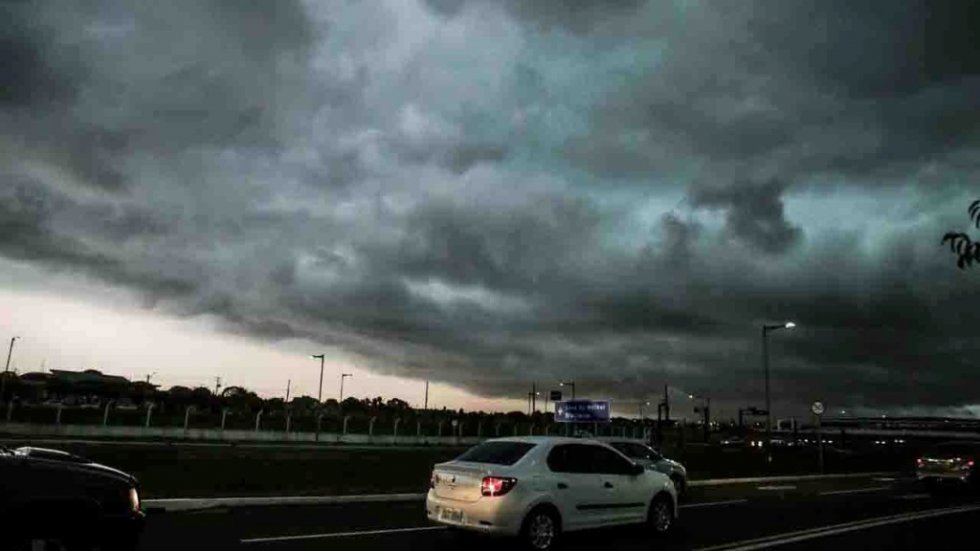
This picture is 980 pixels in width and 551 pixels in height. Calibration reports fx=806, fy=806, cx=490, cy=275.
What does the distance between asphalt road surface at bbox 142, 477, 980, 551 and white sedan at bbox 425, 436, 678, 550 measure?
525 millimetres

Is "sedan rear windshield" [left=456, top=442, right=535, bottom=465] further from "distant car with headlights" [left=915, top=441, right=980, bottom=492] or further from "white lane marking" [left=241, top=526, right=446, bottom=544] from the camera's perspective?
"distant car with headlights" [left=915, top=441, right=980, bottom=492]

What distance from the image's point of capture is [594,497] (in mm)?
12844

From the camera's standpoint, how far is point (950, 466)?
87.6ft

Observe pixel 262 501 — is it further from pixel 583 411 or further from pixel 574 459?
pixel 583 411

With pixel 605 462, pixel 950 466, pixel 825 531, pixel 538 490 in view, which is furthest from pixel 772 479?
pixel 538 490

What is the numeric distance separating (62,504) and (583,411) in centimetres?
5181

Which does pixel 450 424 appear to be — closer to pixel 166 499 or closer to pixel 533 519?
pixel 166 499

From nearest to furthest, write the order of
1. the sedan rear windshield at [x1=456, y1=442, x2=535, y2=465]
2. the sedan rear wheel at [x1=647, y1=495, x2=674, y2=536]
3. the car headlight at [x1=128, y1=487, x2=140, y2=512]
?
the car headlight at [x1=128, y1=487, x2=140, y2=512] < the sedan rear windshield at [x1=456, y1=442, x2=535, y2=465] < the sedan rear wheel at [x1=647, y1=495, x2=674, y2=536]

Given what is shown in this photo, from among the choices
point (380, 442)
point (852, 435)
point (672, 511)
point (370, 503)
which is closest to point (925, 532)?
point (672, 511)

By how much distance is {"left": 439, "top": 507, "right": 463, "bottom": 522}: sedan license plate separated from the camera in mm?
11734

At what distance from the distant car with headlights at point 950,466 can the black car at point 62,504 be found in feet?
86.1

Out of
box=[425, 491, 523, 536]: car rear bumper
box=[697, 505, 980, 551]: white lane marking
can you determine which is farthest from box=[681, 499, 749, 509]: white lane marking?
box=[425, 491, 523, 536]: car rear bumper

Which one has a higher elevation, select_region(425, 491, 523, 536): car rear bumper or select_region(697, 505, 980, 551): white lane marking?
select_region(425, 491, 523, 536): car rear bumper

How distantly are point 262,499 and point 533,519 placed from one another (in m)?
8.74
